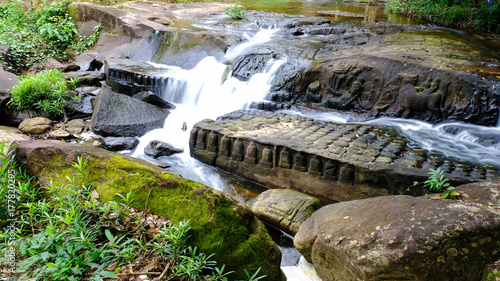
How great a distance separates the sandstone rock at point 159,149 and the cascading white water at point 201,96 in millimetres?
124

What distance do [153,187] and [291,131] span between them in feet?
11.0

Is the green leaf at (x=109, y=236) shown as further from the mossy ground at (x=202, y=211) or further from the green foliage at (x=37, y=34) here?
the green foliage at (x=37, y=34)

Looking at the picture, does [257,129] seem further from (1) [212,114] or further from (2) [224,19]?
(2) [224,19]

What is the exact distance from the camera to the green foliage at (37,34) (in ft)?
35.2

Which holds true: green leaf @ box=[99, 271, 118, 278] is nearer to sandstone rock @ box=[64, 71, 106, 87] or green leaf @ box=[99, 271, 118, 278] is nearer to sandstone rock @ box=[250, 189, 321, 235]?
sandstone rock @ box=[250, 189, 321, 235]

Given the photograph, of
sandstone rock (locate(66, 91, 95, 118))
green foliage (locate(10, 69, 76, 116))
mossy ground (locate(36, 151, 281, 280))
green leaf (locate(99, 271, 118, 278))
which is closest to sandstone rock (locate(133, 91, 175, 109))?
sandstone rock (locate(66, 91, 95, 118))

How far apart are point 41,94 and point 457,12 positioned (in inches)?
561

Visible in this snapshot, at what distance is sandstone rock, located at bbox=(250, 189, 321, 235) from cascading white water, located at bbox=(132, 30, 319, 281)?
1640 millimetres

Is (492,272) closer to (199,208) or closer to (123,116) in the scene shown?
(199,208)

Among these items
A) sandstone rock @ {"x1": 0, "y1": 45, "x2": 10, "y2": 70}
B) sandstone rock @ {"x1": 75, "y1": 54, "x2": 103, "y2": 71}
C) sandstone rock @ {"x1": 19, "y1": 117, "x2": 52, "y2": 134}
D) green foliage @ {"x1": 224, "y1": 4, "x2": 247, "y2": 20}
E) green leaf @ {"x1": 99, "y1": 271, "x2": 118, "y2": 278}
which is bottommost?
sandstone rock @ {"x1": 19, "y1": 117, "x2": 52, "y2": 134}

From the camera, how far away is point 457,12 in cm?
1283

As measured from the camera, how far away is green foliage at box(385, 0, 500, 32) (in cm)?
1200

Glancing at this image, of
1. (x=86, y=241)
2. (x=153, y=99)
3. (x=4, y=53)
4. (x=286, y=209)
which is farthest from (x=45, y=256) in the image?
(x=4, y=53)

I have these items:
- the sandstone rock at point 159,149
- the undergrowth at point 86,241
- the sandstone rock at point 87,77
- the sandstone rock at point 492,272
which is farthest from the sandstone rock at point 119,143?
the sandstone rock at point 492,272
